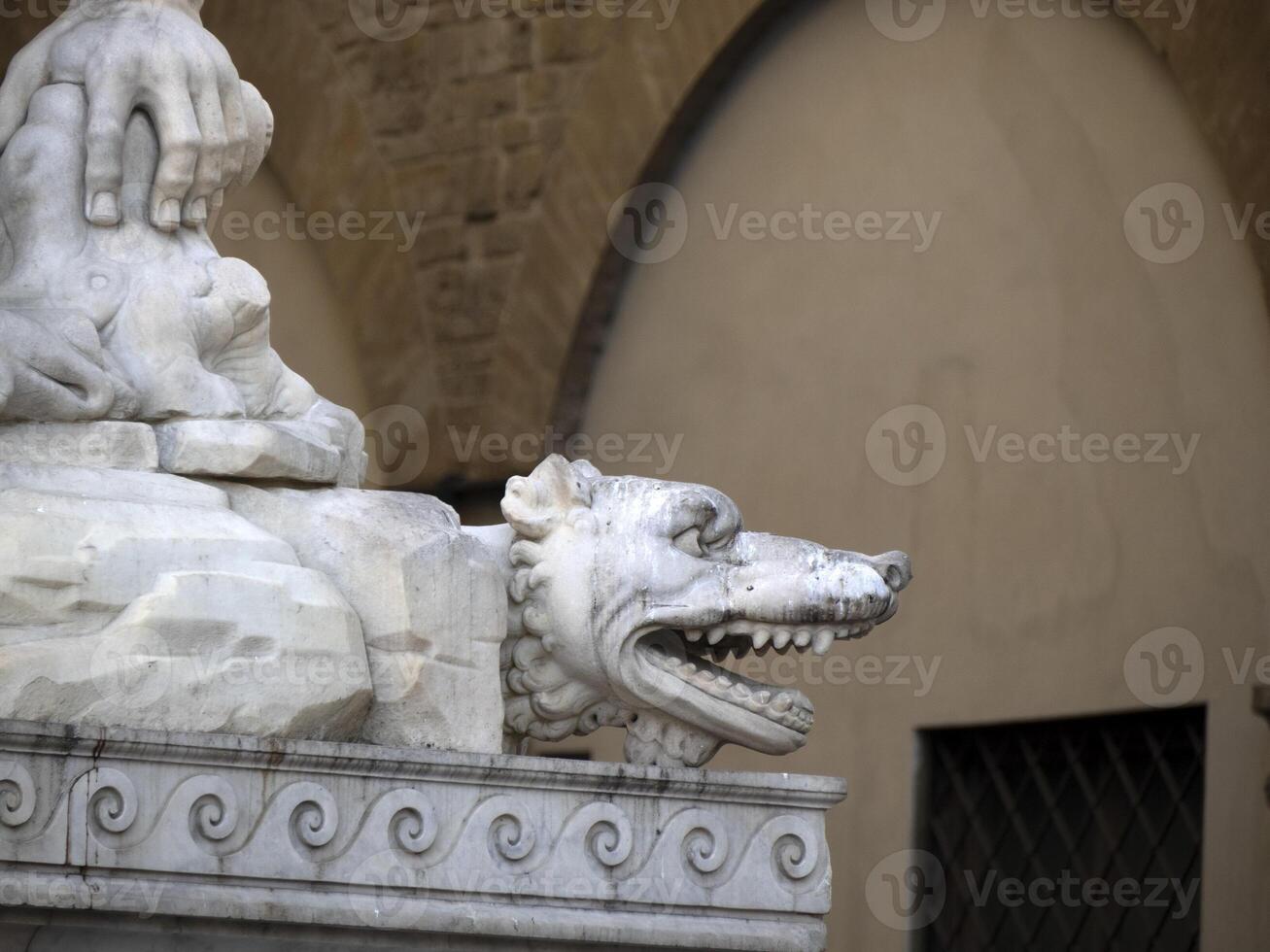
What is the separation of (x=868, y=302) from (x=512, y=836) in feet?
16.7

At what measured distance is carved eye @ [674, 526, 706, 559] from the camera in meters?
4.34

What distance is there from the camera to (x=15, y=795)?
3.76m

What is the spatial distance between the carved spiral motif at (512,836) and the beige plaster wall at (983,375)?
11.9 feet

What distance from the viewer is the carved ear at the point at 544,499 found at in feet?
14.3

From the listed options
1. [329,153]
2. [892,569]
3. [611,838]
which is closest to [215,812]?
[611,838]

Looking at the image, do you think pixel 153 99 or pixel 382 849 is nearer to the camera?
pixel 382 849

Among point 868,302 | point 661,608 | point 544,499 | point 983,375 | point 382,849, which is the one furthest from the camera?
point 868,302

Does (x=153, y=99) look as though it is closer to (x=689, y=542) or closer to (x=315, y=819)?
(x=689, y=542)

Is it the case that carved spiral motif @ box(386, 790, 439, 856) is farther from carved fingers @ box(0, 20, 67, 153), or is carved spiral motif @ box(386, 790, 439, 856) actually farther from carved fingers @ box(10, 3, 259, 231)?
carved fingers @ box(0, 20, 67, 153)

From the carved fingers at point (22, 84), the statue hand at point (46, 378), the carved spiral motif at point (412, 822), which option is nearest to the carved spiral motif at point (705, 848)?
the carved spiral motif at point (412, 822)

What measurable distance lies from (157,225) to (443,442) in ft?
18.6

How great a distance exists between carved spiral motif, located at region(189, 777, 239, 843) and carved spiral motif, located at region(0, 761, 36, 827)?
25 centimetres

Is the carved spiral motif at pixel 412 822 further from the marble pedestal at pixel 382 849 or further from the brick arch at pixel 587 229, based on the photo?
the brick arch at pixel 587 229

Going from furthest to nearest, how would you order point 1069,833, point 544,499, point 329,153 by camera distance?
1. point 329,153
2. point 1069,833
3. point 544,499
